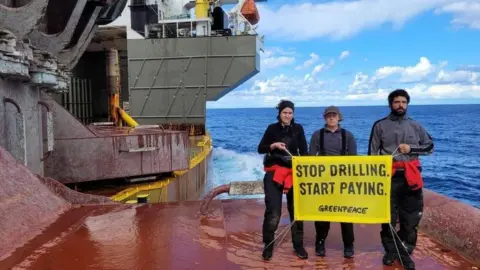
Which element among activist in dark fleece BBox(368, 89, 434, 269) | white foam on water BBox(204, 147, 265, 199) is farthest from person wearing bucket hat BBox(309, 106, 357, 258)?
white foam on water BBox(204, 147, 265, 199)

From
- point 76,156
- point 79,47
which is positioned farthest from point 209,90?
point 76,156

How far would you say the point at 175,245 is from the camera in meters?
4.38

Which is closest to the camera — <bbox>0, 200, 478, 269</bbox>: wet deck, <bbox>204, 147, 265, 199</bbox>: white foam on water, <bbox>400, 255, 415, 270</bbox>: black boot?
<bbox>0, 200, 478, 269</bbox>: wet deck

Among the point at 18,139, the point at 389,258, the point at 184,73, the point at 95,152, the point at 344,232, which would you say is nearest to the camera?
the point at 389,258

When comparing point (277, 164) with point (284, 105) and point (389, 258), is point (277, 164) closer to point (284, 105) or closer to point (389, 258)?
point (284, 105)

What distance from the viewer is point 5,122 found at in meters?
6.19

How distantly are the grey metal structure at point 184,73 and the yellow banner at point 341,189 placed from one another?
18.1 m

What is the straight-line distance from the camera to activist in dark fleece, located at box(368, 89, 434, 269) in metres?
4.09

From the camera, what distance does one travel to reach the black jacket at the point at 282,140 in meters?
4.33

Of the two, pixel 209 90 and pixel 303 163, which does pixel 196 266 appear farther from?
pixel 209 90

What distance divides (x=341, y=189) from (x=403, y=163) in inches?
26.9

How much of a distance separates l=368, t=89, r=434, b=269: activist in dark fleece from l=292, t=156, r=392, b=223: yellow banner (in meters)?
0.14

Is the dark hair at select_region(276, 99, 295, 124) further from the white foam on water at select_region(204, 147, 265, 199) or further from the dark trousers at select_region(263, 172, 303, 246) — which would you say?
the white foam on water at select_region(204, 147, 265, 199)

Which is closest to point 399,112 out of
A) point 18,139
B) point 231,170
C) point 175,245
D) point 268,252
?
point 268,252
